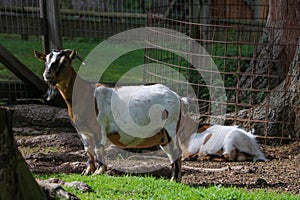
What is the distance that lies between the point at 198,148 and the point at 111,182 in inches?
134

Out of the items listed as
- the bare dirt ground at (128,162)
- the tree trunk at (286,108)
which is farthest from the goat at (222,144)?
the tree trunk at (286,108)

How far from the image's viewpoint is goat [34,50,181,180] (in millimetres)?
7398

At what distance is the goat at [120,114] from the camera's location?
740 cm

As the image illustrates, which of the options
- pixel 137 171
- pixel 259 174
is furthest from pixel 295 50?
pixel 137 171

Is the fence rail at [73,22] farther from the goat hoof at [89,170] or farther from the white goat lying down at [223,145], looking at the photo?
the goat hoof at [89,170]

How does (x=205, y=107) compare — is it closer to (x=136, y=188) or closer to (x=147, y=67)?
(x=147, y=67)

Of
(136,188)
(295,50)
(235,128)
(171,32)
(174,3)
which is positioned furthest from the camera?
(174,3)

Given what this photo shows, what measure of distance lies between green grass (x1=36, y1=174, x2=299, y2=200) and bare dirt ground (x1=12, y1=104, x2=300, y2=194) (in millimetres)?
938

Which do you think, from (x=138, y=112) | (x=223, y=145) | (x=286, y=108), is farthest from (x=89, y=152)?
(x=286, y=108)

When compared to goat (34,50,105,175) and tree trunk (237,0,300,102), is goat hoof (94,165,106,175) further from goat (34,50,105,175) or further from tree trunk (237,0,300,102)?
tree trunk (237,0,300,102)

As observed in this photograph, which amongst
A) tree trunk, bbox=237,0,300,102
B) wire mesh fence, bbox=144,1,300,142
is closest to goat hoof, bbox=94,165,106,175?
wire mesh fence, bbox=144,1,300,142

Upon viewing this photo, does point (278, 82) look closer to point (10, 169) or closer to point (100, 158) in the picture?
point (100, 158)

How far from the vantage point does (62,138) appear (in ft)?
31.4

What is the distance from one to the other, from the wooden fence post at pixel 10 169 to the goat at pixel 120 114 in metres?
3.12
